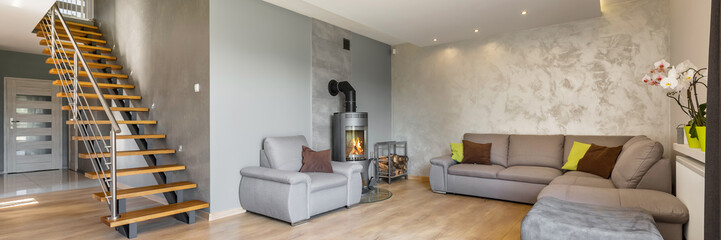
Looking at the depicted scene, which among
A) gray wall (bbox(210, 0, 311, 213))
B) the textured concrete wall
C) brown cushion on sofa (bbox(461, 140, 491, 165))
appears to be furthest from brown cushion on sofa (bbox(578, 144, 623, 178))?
gray wall (bbox(210, 0, 311, 213))

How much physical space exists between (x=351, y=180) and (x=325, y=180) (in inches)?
17.8

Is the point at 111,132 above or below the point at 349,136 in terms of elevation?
above

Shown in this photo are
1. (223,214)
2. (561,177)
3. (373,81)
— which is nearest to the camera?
(223,214)

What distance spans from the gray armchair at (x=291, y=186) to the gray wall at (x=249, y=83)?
210 mm

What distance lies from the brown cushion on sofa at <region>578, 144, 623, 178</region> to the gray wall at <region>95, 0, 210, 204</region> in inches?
166

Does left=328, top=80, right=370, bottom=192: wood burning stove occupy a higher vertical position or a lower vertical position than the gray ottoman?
higher

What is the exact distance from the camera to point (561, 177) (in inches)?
155

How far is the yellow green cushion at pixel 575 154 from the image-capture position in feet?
14.5

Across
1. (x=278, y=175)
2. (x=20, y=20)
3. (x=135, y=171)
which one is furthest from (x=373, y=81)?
(x=20, y=20)

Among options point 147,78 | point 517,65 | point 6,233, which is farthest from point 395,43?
point 6,233

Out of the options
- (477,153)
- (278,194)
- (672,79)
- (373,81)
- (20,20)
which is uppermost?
(20,20)

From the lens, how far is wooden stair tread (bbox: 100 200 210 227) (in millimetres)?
2998

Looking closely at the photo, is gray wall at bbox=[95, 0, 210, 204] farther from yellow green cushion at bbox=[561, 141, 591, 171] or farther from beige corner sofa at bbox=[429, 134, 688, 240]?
yellow green cushion at bbox=[561, 141, 591, 171]

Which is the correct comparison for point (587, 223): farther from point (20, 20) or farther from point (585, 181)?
point (20, 20)
